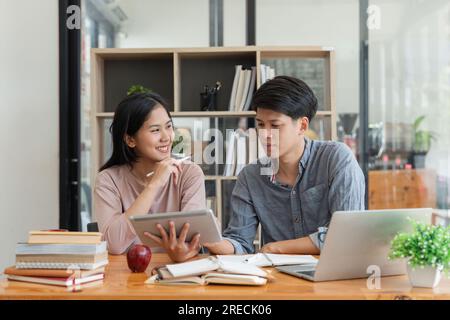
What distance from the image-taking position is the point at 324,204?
7.66 ft

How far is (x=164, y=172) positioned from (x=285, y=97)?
1.79 feet

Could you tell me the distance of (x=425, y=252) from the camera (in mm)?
1533

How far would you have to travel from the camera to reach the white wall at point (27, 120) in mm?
3924

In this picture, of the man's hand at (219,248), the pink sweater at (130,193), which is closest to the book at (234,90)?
the pink sweater at (130,193)

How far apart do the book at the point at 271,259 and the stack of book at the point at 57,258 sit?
383 millimetres

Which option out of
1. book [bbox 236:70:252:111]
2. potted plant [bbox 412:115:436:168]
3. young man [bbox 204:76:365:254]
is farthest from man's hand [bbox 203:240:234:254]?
potted plant [bbox 412:115:436:168]

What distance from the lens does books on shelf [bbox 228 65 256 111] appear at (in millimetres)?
3883

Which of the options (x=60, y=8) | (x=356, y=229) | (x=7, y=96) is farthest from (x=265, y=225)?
(x=60, y=8)

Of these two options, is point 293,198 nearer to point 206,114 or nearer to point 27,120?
point 206,114

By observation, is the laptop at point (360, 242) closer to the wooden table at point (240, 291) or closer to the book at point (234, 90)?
the wooden table at point (240, 291)

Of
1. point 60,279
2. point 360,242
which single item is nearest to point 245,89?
point 360,242

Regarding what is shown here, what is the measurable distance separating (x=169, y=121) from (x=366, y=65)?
91.8 inches

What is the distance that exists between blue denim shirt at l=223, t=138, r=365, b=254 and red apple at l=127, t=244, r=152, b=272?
1.70 ft

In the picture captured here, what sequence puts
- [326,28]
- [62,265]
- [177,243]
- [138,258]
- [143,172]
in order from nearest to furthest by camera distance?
1. [62,265]
2. [138,258]
3. [177,243]
4. [143,172]
5. [326,28]
